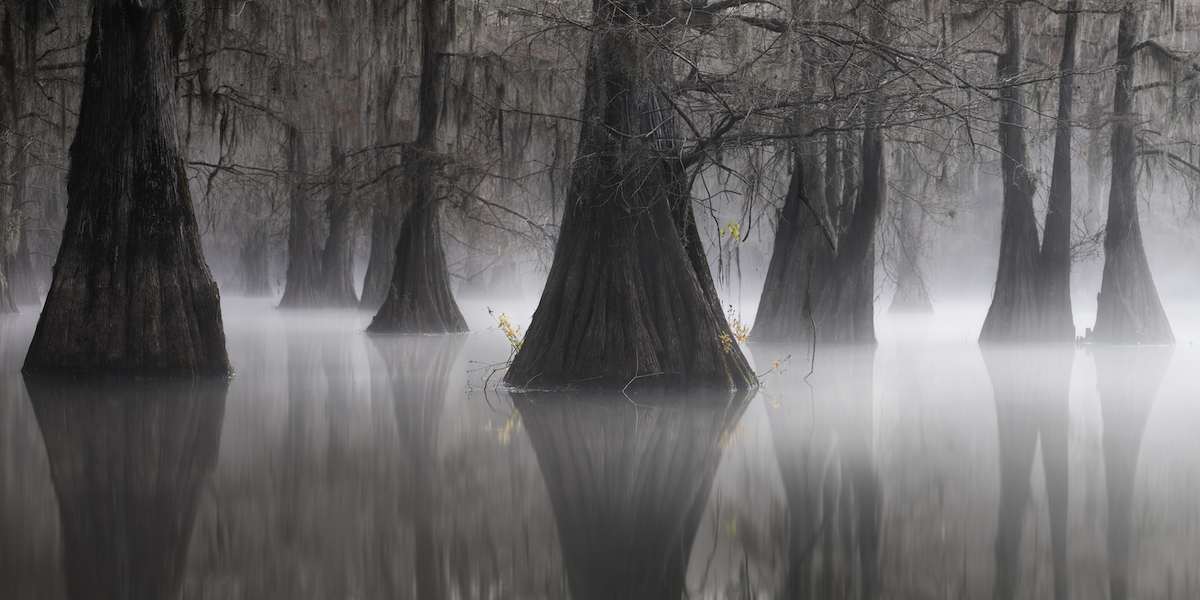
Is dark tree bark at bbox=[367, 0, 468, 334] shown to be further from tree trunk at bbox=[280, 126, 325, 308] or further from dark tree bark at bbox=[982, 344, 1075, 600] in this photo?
tree trunk at bbox=[280, 126, 325, 308]

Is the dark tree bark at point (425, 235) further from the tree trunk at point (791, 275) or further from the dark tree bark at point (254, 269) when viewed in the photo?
the dark tree bark at point (254, 269)

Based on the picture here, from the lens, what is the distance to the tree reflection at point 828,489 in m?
3.71

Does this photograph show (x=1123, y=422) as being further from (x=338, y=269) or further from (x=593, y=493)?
(x=338, y=269)

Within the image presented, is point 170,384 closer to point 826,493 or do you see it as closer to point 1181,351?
point 826,493

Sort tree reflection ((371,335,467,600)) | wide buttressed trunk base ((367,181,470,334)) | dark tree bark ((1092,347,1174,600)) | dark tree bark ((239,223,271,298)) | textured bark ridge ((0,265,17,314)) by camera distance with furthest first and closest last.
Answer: dark tree bark ((239,223,271,298)) → textured bark ridge ((0,265,17,314)) → wide buttressed trunk base ((367,181,470,334)) → dark tree bark ((1092,347,1174,600)) → tree reflection ((371,335,467,600))

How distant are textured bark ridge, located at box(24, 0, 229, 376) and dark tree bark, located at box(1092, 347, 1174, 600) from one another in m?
7.82

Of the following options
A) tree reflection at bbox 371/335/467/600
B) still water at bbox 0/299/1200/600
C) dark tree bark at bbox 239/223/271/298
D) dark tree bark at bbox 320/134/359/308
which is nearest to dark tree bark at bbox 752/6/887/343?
tree reflection at bbox 371/335/467/600

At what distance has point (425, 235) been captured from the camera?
17.7m

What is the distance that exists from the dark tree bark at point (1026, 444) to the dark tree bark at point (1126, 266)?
3132mm

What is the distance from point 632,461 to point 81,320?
643 centimetres

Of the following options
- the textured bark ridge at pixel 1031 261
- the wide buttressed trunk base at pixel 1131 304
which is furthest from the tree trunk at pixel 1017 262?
the wide buttressed trunk base at pixel 1131 304

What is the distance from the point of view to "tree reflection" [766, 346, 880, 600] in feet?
12.2

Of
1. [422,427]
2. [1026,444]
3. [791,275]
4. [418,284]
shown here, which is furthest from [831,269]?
[422,427]

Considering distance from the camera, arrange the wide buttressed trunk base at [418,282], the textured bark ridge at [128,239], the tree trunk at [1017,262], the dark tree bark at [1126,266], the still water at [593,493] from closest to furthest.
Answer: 1. the still water at [593,493]
2. the textured bark ridge at [128,239]
3. the dark tree bark at [1126,266]
4. the tree trunk at [1017,262]
5. the wide buttressed trunk base at [418,282]
